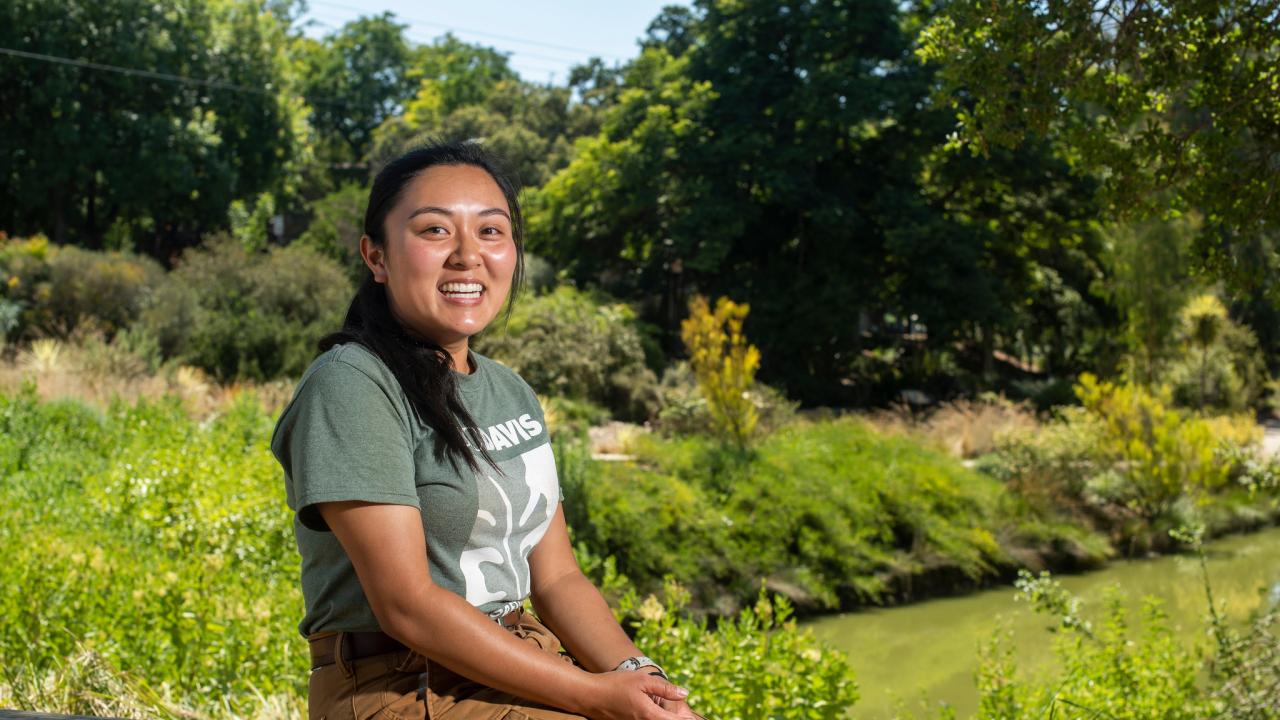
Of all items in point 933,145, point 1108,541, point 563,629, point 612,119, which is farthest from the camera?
point 612,119

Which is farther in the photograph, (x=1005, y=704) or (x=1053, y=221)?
(x=1053, y=221)

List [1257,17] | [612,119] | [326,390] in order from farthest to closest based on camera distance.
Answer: [612,119] → [1257,17] → [326,390]

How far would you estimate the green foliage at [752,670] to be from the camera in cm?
367

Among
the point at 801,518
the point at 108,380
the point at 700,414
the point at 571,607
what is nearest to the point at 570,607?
the point at 571,607

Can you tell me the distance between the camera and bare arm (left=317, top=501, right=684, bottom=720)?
1622mm

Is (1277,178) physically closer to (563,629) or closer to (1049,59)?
(1049,59)

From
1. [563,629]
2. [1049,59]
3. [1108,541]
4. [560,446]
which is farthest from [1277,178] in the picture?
[1108,541]

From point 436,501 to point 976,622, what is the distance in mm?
9150

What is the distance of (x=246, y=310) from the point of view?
643 inches

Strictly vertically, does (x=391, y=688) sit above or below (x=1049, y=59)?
below

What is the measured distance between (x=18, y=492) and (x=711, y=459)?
6287mm

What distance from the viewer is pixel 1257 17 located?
355 centimetres

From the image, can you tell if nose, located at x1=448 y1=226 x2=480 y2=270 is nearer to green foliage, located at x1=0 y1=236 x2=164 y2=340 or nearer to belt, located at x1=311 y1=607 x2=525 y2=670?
belt, located at x1=311 y1=607 x2=525 y2=670

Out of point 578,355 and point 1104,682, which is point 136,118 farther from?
point 1104,682
